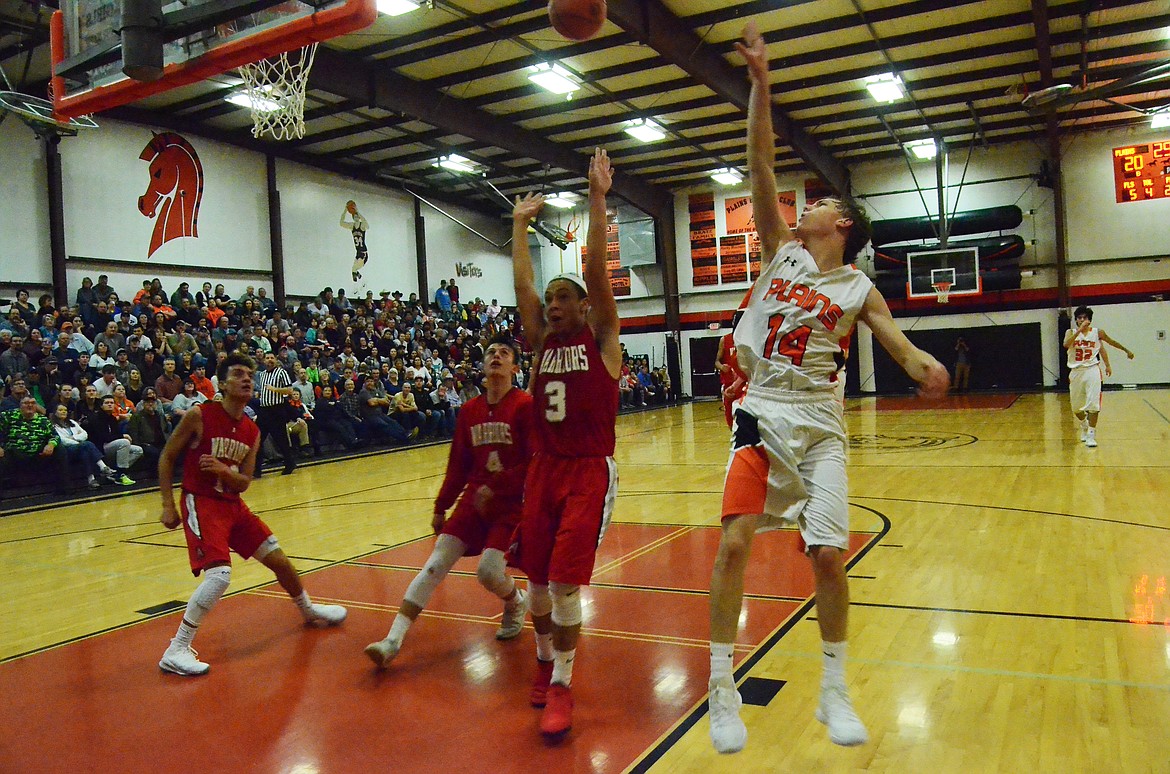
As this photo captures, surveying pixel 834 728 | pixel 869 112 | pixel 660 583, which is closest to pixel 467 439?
pixel 660 583

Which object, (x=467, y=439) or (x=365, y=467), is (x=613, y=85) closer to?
(x=365, y=467)

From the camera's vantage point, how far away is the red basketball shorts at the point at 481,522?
13.4ft

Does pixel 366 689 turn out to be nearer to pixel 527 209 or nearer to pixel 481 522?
pixel 481 522

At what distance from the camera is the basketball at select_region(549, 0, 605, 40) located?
4.98m

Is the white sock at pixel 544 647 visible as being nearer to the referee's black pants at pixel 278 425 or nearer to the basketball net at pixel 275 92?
the basketball net at pixel 275 92

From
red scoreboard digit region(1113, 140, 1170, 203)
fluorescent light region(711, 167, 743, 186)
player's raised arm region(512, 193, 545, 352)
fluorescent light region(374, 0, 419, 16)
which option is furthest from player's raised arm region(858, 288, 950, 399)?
red scoreboard digit region(1113, 140, 1170, 203)

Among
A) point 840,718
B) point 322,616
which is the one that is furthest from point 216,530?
point 840,718

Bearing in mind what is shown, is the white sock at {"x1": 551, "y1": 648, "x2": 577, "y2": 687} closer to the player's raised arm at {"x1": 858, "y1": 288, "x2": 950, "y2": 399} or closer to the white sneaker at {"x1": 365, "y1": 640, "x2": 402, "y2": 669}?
the white sneaker at {"x1": 365, "y1": 640, "x2": 402, "y2": 669}

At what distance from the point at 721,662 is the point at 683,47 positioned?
14193mm

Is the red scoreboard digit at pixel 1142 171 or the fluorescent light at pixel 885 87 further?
the red scoreboard digit at pixel 1142 171

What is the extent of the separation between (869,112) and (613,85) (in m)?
6.73

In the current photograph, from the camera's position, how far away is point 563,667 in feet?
10.7

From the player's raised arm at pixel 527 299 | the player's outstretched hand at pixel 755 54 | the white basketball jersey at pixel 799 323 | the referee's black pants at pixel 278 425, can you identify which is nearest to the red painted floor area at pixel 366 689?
the white basketball jersey at pixel 799 323

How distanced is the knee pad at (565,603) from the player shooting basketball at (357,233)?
20301 mm
